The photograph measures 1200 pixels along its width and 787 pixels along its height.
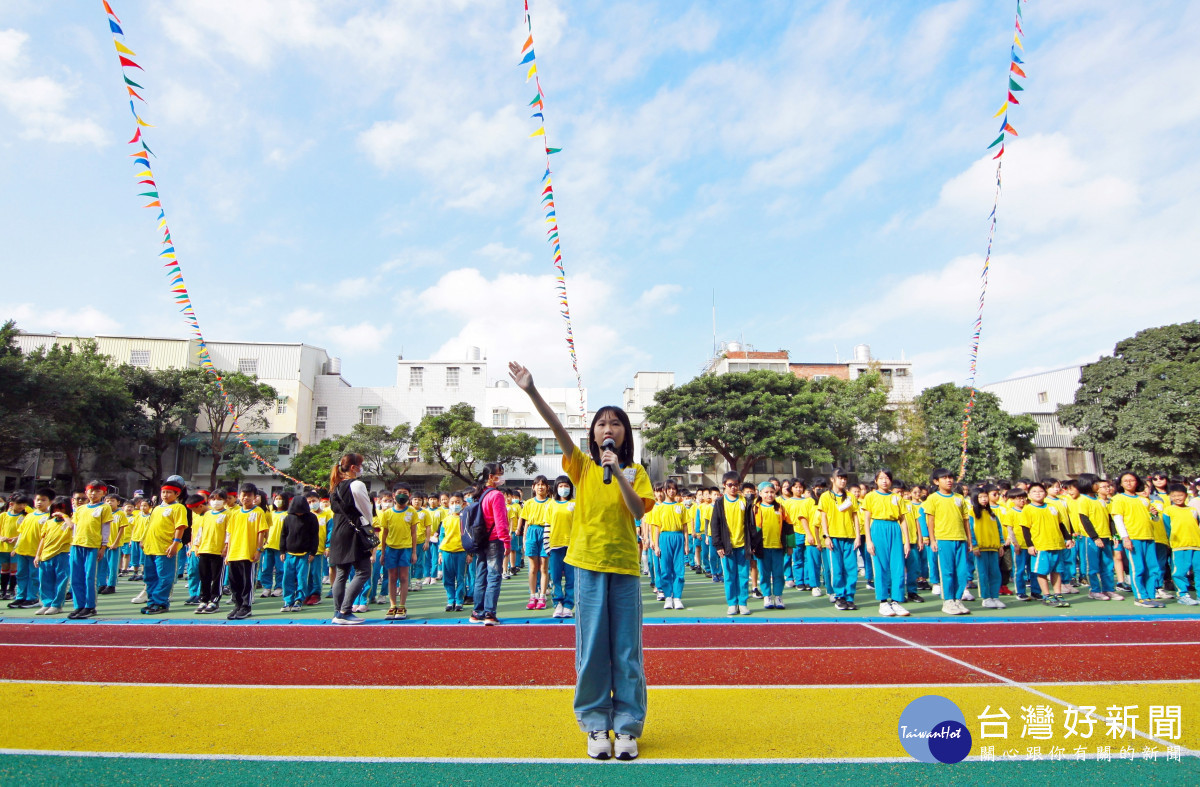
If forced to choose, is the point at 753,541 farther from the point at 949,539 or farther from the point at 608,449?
the point at 608,449

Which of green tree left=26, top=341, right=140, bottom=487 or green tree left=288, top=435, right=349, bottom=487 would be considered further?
green tree left=288, top=435, right=349, bottom=487

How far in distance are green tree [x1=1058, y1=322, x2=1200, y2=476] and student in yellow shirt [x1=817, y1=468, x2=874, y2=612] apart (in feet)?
96.6

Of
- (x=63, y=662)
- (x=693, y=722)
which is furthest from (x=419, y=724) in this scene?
(x=63, y=662)

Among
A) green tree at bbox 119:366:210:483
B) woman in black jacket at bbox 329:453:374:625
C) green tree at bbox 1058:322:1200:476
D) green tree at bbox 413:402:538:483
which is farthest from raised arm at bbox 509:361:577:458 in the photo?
green tree at bbox 119:366:210:483

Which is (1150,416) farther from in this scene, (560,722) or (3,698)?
(3,698)

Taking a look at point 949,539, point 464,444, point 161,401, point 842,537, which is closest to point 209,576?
point 842,537

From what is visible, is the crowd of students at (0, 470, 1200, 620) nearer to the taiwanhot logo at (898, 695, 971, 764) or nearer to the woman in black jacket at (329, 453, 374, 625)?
the woman in black jacket at (329, 453, 374, 625)

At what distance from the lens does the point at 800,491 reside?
10977 mm

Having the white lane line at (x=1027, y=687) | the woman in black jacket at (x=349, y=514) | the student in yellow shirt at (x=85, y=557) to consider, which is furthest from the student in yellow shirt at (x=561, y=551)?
the student in yellow shirt at (x=85, y=557)

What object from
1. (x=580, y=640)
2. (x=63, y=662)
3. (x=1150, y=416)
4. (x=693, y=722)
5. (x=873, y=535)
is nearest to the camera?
(x=580, y=640)

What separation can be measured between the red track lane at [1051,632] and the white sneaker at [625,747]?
14.0 ft

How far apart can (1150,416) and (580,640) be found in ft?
121

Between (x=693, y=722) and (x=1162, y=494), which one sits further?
(x=1162, y=494)

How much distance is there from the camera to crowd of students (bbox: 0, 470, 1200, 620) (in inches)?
342
